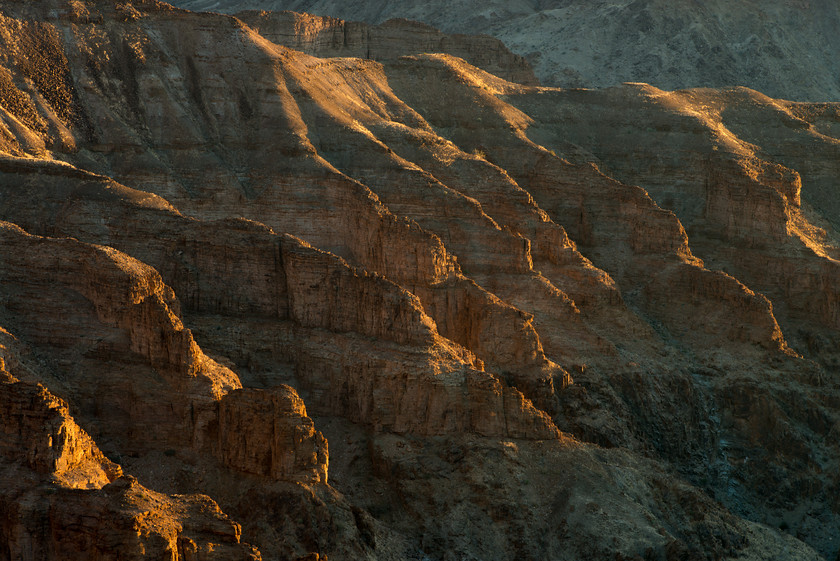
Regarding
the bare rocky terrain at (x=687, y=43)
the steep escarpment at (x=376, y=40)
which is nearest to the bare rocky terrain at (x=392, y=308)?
the steep escarpment at (x=376, y=40)

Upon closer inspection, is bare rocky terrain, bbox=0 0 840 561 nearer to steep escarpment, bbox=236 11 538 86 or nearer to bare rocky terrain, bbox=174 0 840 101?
steep escarpment, bbox=236 11 538 86

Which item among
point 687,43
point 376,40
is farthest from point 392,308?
point 687,43

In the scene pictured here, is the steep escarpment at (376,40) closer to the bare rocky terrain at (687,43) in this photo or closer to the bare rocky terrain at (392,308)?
the bare rocky terrain at (392,308)

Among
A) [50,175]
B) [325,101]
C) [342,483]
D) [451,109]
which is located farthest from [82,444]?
[451,109]

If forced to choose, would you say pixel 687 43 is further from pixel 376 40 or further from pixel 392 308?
pixel 392 308

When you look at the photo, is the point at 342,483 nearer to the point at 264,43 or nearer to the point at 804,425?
the point at 804,425

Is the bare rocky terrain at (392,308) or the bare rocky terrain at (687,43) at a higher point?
the bare rocky terrain at (687,43)
